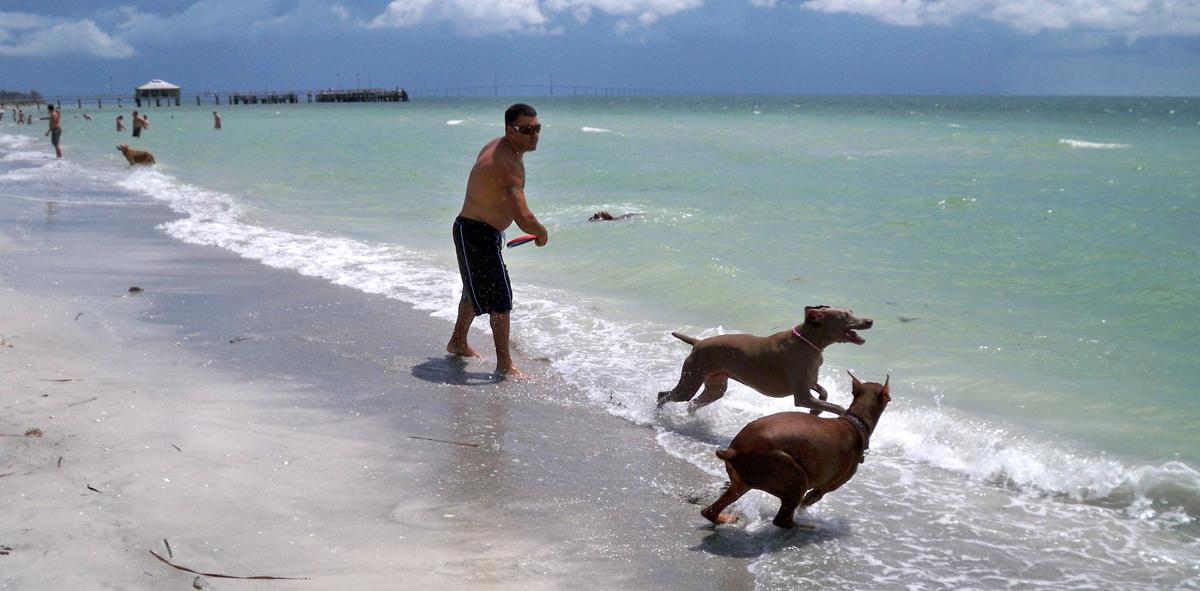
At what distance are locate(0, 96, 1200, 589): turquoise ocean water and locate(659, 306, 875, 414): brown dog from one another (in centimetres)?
38

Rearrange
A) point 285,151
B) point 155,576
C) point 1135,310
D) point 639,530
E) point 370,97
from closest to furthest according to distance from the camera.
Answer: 1. point 155,576
2. point 639,530
3. point 1135,310
4. point 285,151
5. point 370,97

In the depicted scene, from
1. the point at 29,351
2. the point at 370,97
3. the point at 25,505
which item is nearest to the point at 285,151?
the point at 29,351

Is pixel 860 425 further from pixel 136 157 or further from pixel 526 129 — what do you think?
pixel 136 157

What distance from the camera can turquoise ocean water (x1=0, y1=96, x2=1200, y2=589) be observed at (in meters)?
4.53

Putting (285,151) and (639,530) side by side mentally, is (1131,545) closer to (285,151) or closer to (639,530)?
(639,530)

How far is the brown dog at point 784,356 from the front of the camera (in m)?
5.25

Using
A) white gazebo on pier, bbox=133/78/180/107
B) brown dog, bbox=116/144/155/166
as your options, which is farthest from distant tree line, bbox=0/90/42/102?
brown dog, bbox=116/144/155/166

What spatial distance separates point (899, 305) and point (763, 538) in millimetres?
5301

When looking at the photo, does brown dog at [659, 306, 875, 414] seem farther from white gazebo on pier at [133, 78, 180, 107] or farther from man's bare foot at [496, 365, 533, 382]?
white gazebo on pier at [133, 78, 180, 107]

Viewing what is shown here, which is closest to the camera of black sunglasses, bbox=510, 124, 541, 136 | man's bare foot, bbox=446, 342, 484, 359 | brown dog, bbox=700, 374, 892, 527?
brown dog, bbox=700, 374, 892, 527

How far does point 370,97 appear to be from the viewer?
145 meters

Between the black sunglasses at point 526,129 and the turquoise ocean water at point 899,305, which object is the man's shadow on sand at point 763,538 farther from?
the black sunglasses at point 526,129

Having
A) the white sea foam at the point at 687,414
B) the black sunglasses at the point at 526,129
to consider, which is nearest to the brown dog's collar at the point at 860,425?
the white sea foam at the point at 687,414

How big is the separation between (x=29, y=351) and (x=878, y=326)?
236 inches
